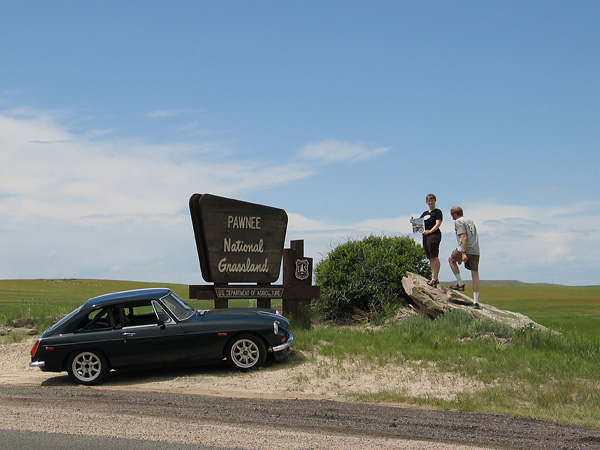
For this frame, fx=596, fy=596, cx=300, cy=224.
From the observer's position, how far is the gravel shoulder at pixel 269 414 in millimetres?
6785

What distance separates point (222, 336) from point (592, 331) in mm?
12994

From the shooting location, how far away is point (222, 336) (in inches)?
433

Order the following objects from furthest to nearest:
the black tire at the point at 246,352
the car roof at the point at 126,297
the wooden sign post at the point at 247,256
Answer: the wooden sign post at the point at 247,256
the car roof at the point at 126,297
the black tire at the point at 246,352

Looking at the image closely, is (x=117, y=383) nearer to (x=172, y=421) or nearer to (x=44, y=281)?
(x=172, y=421)

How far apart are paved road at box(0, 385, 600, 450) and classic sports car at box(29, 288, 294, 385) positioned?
1.65m

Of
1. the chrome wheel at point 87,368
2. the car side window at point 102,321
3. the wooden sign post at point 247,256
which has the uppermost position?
the wooden sign post at point 247,256

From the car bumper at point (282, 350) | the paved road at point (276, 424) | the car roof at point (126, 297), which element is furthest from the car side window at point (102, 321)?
the car bumper at point (282, 350)

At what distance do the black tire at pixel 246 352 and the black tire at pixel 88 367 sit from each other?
228 centimetres

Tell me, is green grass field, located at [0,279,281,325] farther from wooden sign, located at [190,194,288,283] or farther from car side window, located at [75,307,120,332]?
car side window, located at [75,307,120,332]

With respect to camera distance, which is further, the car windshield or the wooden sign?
the wooden sign

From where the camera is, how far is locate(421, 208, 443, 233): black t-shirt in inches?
609

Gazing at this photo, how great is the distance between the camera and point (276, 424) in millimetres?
7445

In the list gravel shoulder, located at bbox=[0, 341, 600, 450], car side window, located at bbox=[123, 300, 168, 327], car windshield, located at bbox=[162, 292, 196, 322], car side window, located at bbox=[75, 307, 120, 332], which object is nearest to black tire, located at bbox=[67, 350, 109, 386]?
gravel shoulder, located at bbox=[0, 341, 600, 450]

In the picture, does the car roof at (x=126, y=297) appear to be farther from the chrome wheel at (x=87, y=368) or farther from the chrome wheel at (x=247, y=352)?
the chrome wheel at (x=247, y=352)
